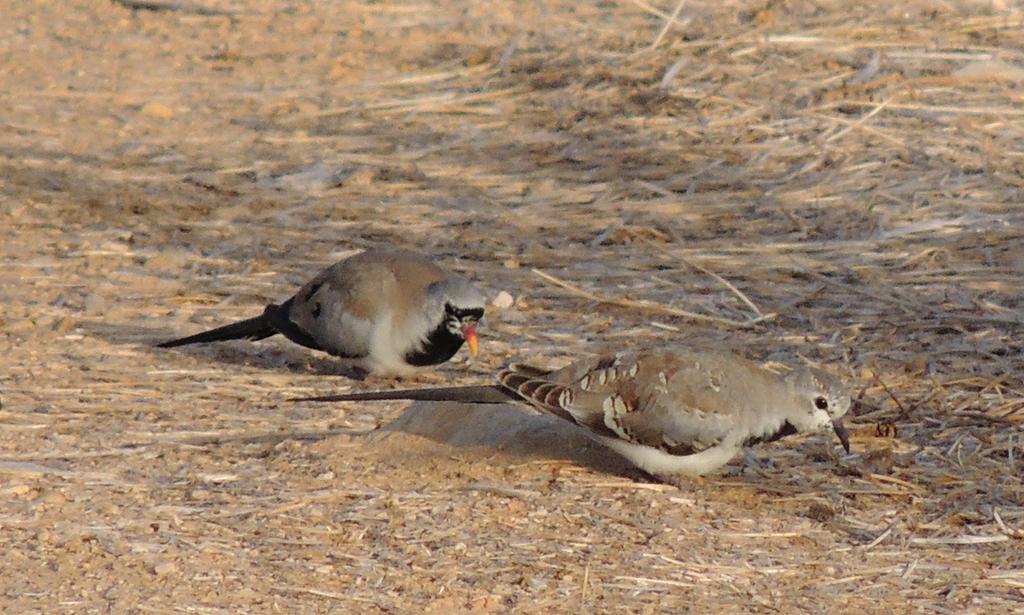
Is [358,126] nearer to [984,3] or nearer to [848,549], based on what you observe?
[984,3]

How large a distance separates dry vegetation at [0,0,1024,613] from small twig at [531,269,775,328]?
0.8 inches

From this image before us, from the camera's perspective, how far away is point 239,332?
23.1 feet

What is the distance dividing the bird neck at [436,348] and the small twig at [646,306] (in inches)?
33.8

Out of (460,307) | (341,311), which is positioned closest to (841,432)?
(460,307)

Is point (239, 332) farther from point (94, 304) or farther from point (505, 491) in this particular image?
point (505, 491)

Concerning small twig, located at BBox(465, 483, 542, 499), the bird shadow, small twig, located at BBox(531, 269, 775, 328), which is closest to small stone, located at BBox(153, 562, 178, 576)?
small twig, located at BBox(465, 483, 542, 499)

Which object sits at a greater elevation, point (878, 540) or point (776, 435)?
point (776, 435)

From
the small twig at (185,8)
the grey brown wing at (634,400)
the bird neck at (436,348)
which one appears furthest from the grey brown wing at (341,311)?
the small twig at (185,8)

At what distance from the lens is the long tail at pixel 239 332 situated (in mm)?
6992

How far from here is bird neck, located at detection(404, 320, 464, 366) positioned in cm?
671

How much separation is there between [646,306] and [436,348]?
108cm

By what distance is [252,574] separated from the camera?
4.69m

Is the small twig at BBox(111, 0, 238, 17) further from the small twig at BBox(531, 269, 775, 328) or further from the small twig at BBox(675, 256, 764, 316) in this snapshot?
the small twig at BBox(675, 256, 764, 316)

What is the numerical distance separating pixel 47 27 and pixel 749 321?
805 cm
